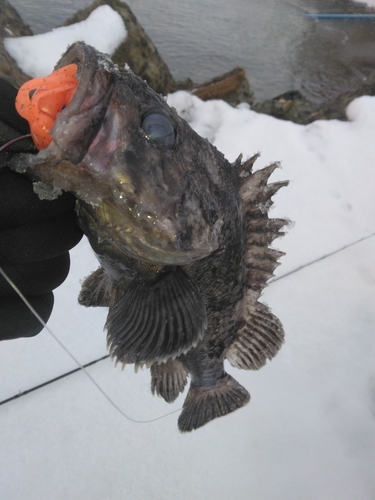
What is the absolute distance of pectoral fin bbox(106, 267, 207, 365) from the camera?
43.1 inches

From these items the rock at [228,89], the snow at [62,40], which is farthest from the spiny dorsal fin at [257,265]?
the rock at [228,89]

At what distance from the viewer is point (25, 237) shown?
1.04 meters

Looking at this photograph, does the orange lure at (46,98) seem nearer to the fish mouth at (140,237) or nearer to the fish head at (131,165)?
the fish head at (131,165)

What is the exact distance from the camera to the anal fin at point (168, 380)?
1.54m

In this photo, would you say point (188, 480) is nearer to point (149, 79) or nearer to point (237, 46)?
point (149, 79)

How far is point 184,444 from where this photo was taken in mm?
1826

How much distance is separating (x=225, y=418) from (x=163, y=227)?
1399mm

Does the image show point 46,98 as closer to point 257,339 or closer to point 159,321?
point 159,321

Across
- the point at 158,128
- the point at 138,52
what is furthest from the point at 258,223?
the point at 138,52

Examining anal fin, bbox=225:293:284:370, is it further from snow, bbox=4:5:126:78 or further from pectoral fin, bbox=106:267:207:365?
snow, bbox=4:5:126:78

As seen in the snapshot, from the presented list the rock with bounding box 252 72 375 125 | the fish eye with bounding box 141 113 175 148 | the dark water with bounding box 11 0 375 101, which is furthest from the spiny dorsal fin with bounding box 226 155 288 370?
the dark water with bounding box 11 0 375 101

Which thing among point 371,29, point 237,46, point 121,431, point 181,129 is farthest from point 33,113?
point 371,29

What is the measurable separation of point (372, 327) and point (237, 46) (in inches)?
266

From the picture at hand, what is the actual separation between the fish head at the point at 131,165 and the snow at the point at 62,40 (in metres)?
2.87
